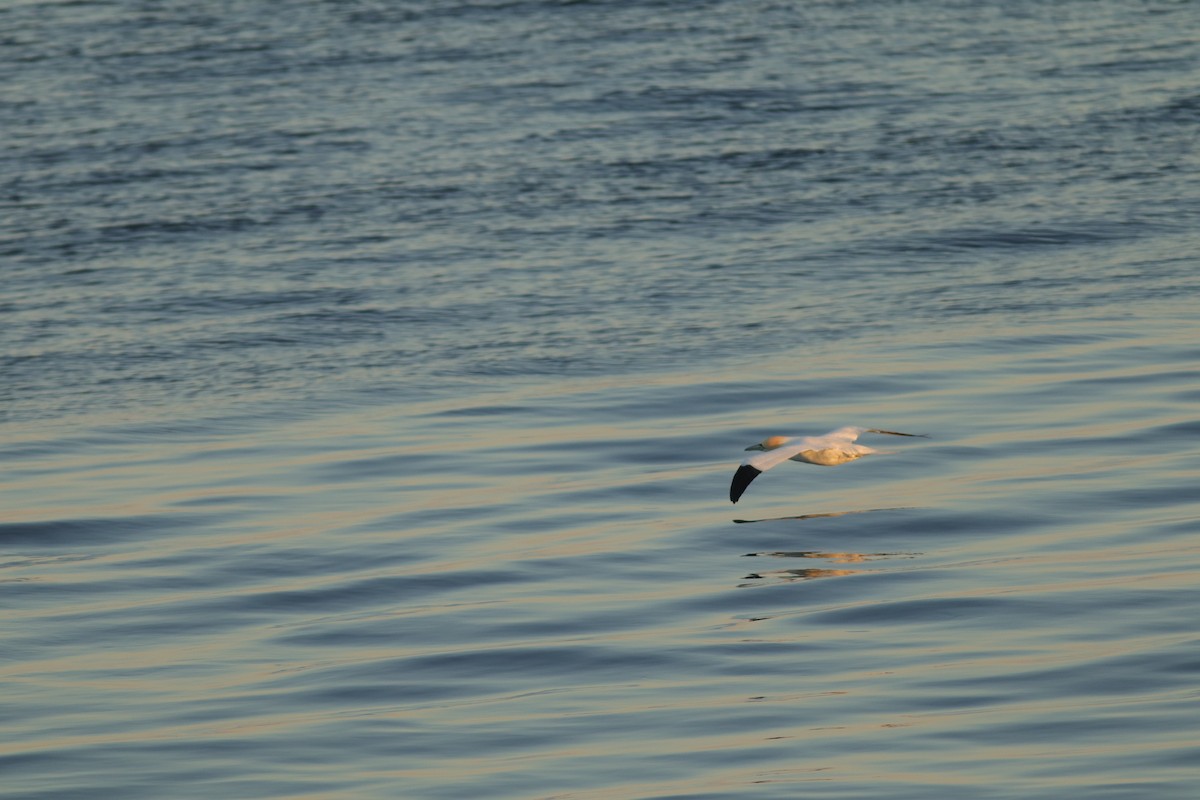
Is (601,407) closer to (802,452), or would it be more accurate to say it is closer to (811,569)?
(802,452)

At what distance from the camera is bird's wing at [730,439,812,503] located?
963 centimetres

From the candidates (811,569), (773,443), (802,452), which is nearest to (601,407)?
(773,443)

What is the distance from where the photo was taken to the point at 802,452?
393 inches

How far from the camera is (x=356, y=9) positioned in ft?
77.0

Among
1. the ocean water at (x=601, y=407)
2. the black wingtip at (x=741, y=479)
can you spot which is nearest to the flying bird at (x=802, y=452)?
the black wingtip at (x=741, y=479)

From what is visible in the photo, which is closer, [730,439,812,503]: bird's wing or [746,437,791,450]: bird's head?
→ [730,439,812,503]: bird's wing

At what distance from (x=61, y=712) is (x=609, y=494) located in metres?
3.47

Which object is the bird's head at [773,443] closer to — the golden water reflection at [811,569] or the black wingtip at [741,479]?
the black wingtip at [741,479]

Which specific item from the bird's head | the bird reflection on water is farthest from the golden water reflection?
the bird's head

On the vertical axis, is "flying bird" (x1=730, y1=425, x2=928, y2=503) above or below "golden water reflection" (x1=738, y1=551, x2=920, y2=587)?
above

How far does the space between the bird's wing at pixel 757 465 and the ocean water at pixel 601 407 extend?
28cm

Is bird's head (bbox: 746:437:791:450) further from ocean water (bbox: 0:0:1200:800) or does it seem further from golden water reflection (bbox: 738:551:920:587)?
golden water reflection (bbox: 738:551:920:587)

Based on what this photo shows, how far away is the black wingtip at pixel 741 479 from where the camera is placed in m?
9.62

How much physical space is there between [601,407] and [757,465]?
2.33m
